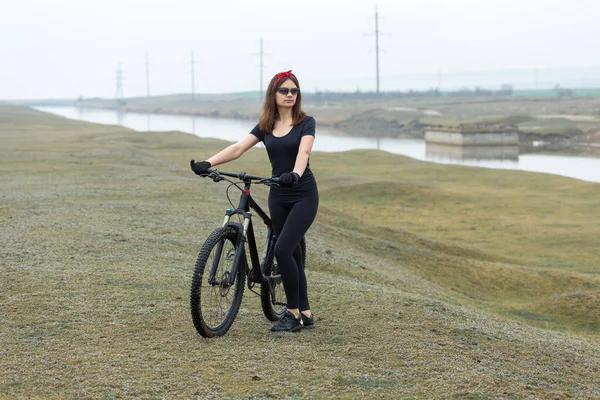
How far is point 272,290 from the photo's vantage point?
25.0 feet

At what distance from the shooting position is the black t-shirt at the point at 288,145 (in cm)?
719

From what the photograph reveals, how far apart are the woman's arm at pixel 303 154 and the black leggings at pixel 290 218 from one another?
0.24m

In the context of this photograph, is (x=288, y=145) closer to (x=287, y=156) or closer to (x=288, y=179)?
(x=287, y=156)

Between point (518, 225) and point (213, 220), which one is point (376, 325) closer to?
point (213, 220)

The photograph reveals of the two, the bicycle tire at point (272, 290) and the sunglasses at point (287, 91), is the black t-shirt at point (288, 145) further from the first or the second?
the bicycle tire at point (272, 290)

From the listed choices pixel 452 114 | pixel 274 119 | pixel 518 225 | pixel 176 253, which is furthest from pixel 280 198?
pixel 452 114

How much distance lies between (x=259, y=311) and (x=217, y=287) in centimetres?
143

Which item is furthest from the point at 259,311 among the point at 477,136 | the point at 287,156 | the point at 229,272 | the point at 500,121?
the point at 500,121

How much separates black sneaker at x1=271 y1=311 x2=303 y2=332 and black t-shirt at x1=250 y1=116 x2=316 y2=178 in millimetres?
1212

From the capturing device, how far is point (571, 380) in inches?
280

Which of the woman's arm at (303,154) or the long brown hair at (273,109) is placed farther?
the long brown hair at (273,109)

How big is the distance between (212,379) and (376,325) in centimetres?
229

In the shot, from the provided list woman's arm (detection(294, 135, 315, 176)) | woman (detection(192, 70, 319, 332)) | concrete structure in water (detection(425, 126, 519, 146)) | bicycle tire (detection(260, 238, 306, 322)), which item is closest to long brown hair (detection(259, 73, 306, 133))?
woman (detection(192, 70, 319, 332))

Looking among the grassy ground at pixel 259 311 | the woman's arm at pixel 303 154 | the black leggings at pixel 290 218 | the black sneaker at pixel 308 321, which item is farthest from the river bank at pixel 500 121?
the woman's arm at pixel 303 154
